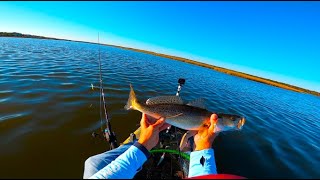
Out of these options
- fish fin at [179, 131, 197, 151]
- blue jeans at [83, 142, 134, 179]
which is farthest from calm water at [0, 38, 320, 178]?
fish fin at [179, 131, 197, 151]

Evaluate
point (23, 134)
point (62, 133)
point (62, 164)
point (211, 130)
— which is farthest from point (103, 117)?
point (211, 130)

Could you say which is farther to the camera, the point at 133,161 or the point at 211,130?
the point at 211,130

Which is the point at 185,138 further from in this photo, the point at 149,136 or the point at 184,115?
the point at 149,136

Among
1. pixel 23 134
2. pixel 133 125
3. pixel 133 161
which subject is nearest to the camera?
pixel 133 161

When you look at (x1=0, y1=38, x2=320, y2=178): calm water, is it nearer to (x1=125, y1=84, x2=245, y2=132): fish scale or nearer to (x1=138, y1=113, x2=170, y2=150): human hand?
(x1=138, y1=113, x2=170, y2=150): human hand

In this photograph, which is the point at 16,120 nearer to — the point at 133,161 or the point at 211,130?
the point at 133,161

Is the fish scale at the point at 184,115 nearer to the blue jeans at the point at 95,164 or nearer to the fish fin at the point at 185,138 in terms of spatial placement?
the fish fin at the point at 185,138

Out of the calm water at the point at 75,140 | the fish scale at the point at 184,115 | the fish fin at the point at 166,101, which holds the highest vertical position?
the fish fin at the point at 166,101

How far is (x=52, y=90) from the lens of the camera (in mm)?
11016

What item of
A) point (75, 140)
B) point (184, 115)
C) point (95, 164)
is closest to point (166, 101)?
point (184, 115)

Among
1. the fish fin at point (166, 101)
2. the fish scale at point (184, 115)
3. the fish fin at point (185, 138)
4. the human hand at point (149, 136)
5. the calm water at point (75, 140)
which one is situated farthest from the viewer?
the calm water at point (75, 140)

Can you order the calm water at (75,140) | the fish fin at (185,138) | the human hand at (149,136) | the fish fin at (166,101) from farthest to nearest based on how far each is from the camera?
the calm water at (75,140)
the fish fin at (185,138)
the fish fin at (166,101)
the human hand at (149,136)

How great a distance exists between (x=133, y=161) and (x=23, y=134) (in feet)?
16.4

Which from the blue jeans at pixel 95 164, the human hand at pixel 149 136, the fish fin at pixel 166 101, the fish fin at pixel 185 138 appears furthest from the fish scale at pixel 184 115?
the blue jeans at pixel 95 164
